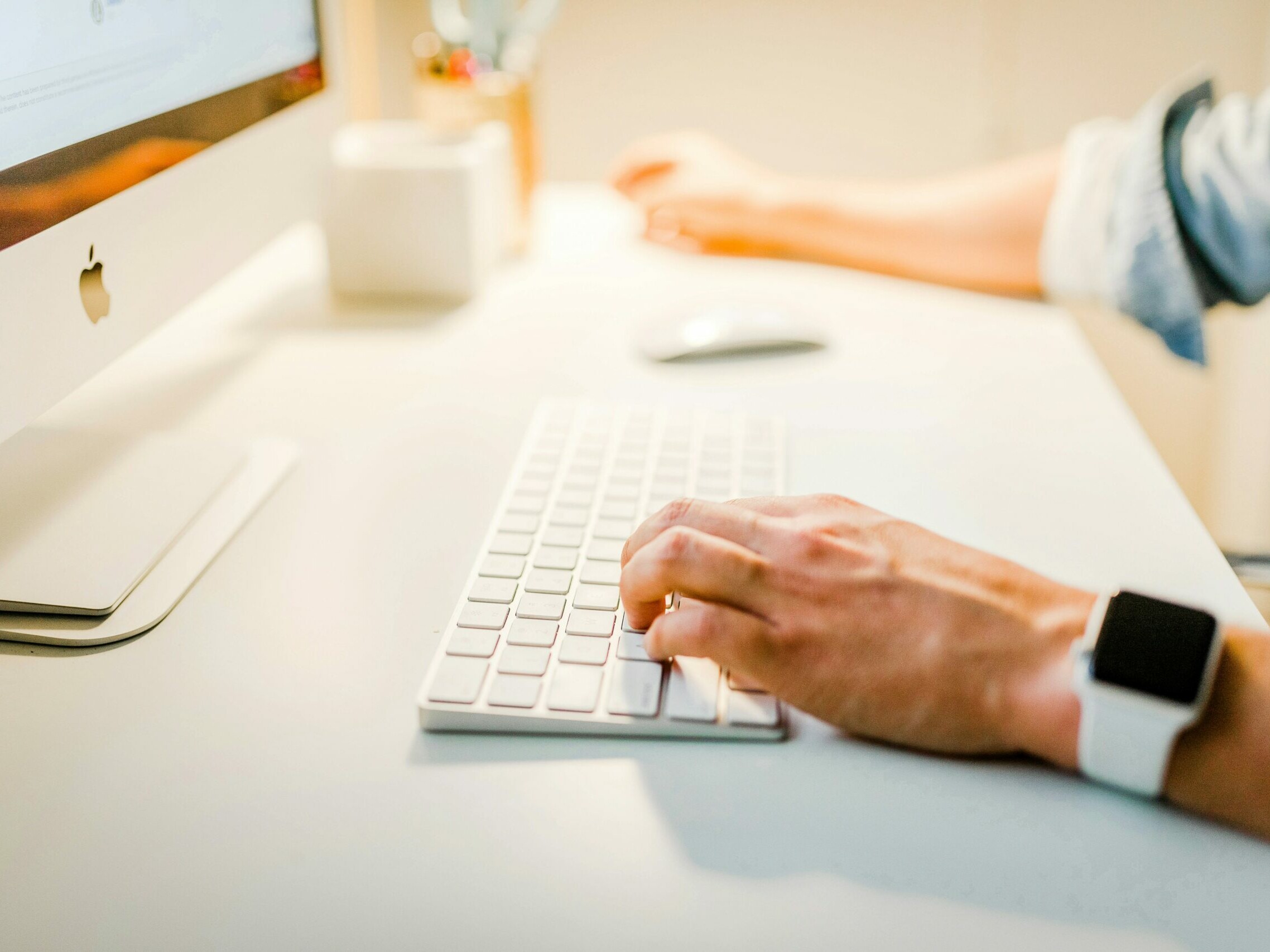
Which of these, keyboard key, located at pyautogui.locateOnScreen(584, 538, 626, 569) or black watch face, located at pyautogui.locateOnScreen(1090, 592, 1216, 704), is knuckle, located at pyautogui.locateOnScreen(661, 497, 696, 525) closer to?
keyboard key, located at pyautogui.locateOnScreen(584, 538, 626, 569)

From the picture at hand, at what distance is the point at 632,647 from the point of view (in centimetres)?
41

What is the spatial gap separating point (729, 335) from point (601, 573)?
32 centimetres

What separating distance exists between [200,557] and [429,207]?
0.43 meters

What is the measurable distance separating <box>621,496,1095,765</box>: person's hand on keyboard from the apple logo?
27cm

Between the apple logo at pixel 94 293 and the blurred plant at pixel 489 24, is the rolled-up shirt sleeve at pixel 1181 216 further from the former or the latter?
the apple logo at pixel 94 293

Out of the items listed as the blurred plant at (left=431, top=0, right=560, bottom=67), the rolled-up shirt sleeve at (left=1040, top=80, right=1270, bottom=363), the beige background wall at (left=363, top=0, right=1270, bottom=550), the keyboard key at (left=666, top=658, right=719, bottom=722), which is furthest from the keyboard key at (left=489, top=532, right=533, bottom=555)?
the beige background wall at (left=363, top=0, right=1270, bottom=550)

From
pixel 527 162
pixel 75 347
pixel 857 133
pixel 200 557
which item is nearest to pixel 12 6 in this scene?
pixel 75 347

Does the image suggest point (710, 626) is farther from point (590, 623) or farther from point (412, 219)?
point (412, 219)

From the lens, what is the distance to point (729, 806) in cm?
35

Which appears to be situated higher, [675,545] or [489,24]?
[489,24]

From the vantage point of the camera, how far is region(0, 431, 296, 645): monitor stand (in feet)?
1.43

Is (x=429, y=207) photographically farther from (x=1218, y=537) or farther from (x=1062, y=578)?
(x=1218, y=537)

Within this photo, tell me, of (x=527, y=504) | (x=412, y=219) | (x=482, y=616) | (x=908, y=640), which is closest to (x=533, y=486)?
(x=527, y=504)

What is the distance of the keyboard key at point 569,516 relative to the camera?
499mm
